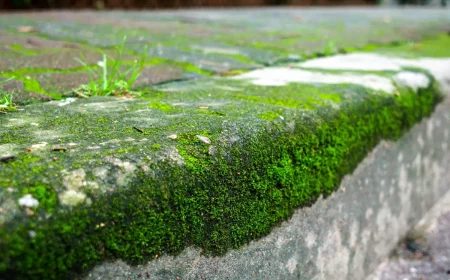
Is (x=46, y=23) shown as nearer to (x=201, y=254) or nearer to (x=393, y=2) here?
(x=201, y=254)

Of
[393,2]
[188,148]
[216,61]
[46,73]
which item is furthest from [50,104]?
[393,2]

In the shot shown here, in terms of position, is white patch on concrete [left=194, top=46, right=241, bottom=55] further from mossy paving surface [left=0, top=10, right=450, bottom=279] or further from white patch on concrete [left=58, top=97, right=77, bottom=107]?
white patch on concrete [left=58, top=97, right=77, bottom=107]

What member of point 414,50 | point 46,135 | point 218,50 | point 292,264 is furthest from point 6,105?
point 414,50

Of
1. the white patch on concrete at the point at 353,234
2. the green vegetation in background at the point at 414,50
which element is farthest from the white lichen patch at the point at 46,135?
the green vegetation in background at the point at 414,50

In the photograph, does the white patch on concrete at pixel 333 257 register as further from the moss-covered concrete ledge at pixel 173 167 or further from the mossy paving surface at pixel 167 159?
the mossy paving surface at pixel 167 159

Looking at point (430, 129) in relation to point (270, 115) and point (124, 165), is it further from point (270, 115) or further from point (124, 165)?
point (124, 165)

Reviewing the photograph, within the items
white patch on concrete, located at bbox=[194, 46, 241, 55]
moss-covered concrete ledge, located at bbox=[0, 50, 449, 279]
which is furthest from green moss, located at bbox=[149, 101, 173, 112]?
white patch on concrete, located at bbox=[194, 46, 241, 55]
